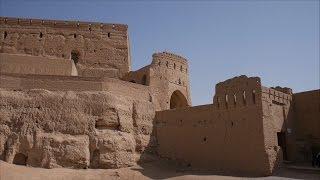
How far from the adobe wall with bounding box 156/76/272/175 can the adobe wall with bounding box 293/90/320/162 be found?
11.5 ft

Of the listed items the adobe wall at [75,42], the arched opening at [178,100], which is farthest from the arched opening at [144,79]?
the arched opening at [178,100]

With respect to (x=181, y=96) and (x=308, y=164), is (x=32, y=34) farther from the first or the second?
(x=308, y=164)

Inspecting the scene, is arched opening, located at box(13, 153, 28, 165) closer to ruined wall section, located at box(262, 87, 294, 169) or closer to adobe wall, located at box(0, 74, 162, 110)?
adobe wall, located at box(0, 74, 162, 110)

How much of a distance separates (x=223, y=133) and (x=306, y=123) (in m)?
5.17

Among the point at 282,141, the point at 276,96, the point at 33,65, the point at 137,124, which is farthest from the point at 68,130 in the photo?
the point at 282,141

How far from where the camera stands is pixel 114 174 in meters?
19.7

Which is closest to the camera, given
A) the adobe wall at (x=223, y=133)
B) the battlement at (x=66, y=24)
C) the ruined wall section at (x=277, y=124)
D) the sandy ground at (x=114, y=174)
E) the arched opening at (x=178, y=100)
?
the sandy ground at (x=114, y=174)

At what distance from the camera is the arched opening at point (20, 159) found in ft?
64.7

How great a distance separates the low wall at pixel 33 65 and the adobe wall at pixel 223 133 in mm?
7551

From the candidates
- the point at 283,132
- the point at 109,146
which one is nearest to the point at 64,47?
the point at 109,146

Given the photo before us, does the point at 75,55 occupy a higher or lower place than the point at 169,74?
higher

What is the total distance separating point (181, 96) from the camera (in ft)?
99.7

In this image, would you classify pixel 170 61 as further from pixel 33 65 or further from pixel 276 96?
pixel 276 96

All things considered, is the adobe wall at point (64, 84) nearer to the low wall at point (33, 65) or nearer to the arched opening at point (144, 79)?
the low wall at point (33, 65)
